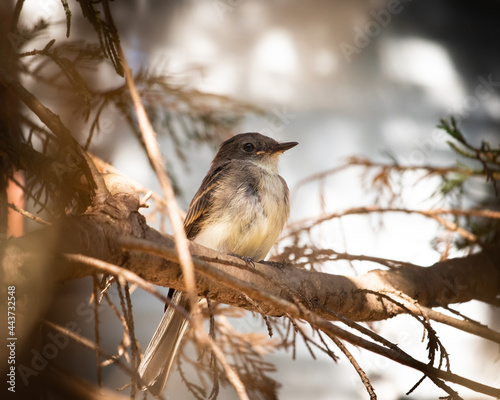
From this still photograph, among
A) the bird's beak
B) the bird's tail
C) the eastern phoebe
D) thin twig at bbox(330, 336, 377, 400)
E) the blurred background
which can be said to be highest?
the blurred background

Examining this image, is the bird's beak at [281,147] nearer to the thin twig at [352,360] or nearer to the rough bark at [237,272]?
the rough bark at [237,272]

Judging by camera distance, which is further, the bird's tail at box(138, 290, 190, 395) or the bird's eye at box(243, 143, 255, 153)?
the bird's eye at box(243, 143, 255, 153)

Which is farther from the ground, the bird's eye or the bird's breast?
the bird's eye

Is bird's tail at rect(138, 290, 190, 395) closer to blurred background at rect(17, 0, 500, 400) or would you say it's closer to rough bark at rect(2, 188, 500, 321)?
rough bark at rect(2, 188, 500, 321)

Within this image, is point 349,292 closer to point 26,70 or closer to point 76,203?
point 76,203

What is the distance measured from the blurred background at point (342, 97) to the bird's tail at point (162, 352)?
68 centimetres

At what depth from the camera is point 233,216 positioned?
177 centimetres

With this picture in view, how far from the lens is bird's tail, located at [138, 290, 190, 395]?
5.05 feet

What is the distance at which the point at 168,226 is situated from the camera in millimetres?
2340

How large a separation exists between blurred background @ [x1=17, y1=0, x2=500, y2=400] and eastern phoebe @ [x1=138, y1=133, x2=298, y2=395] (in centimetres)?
39

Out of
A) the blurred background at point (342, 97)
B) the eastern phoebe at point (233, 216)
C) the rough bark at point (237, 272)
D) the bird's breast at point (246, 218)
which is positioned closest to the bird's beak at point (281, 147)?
the eastern phoebe at point (233, 216)

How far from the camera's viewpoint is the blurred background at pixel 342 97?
247 centimetres

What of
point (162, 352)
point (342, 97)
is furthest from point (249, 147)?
point (342, 97)

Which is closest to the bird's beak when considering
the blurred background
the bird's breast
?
the bird's breast
